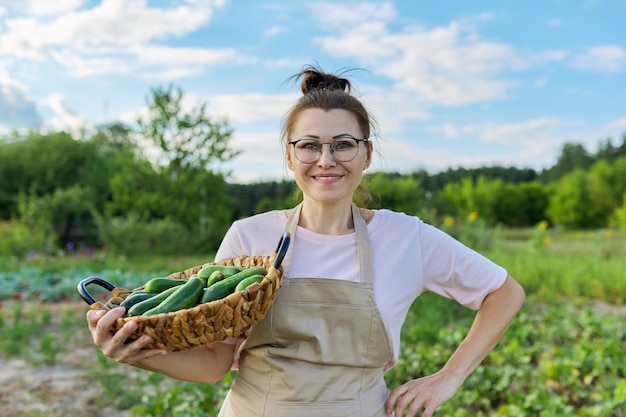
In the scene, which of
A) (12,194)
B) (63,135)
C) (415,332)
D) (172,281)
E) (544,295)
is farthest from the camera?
(63,135)

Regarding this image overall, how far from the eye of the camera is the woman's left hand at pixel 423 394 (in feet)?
6.11

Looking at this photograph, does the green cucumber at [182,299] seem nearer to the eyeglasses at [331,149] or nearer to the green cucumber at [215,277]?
the green cucumber at [215,277]

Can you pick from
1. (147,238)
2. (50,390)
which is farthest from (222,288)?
(147,238)

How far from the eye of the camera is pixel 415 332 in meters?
5.08

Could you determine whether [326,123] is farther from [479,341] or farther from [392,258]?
[479,341]

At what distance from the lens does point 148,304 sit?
1571 mm

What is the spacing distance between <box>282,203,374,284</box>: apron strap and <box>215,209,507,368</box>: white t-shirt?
0.8 inches

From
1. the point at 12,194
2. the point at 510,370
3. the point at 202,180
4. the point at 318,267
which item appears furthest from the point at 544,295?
the point at 12,194

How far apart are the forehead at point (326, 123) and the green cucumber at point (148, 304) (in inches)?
25.5

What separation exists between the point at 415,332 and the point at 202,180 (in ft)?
54.7

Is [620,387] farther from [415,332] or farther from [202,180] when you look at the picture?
[202,180]

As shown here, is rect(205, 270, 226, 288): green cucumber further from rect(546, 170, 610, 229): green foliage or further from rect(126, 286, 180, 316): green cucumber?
rect(546, 170, 610, 229): green foliage

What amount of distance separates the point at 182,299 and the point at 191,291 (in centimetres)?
4

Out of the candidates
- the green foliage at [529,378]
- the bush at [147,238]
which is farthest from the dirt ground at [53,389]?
the bush at [147,238]
